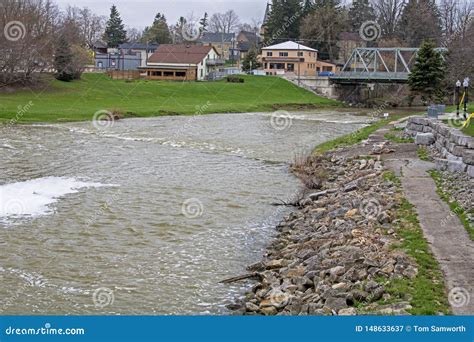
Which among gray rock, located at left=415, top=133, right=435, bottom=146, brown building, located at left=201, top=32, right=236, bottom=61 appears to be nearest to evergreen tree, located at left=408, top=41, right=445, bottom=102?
gray rock, located at left=415, top=133, right=435, bottom=146

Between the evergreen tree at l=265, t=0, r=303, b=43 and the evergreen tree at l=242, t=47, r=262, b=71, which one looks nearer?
the evergreen tree at l=242, t=47, r=262, b=71

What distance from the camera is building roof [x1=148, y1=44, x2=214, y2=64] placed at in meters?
88.0

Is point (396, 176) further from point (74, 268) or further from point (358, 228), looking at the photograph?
point (74, 268)

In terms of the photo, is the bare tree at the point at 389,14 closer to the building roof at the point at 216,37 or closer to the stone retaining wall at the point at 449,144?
the building roof at the point at 216,37

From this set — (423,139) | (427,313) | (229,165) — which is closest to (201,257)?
(427,313)

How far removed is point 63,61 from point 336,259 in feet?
183

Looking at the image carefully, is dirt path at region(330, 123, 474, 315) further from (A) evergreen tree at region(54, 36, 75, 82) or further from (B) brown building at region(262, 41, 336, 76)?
(B) brown building at region(262, 41, 336, 76)

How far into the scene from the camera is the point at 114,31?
116 meters

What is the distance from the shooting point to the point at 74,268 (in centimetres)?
1332

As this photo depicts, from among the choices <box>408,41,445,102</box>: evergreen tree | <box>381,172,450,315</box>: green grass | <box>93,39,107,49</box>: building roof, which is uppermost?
<box>93,39,107,49</box>: building roof

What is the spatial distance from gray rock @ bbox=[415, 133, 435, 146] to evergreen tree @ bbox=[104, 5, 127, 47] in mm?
94104

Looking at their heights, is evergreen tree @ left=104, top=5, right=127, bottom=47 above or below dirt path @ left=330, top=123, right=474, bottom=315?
above

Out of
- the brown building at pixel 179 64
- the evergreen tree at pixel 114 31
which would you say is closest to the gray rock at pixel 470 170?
the brown building at pixel 179 64

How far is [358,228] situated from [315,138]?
24.8 metres
